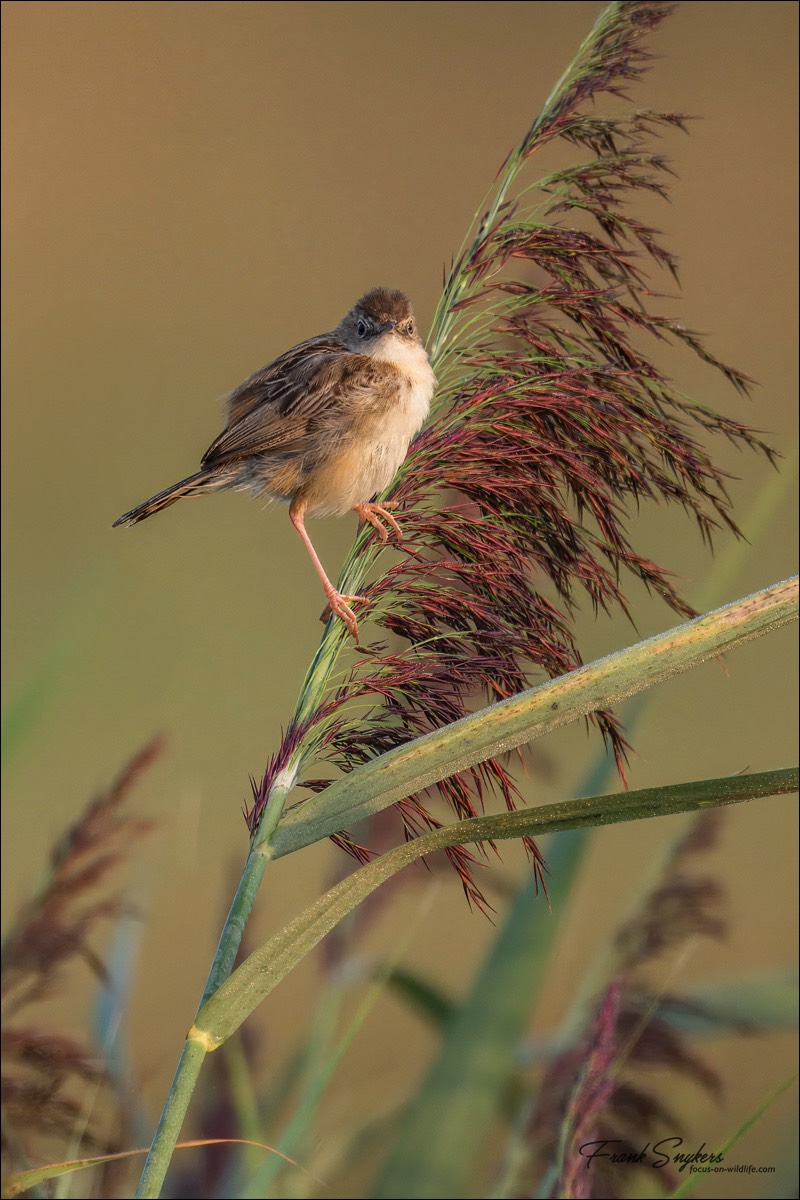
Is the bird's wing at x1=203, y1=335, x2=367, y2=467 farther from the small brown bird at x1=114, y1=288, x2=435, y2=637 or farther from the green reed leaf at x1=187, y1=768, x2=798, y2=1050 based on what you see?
the green reed leaf at x1=187, y1=768, x2=798, y2=1050

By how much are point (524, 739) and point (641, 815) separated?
0.12m

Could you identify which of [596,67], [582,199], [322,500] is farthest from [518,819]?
[322,500]

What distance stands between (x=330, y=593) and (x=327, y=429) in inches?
30.9

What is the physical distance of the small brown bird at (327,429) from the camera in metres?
2.38

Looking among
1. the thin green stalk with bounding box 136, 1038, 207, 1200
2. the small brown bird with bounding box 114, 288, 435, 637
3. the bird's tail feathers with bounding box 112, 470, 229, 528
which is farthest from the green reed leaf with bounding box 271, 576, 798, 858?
the small brown bird with bounding box 114, 288, 435, 637

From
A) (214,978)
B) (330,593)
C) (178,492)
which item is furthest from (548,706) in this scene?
(178,492)

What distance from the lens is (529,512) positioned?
5.18 ft

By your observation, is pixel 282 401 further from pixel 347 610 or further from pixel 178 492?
pixel 347 610

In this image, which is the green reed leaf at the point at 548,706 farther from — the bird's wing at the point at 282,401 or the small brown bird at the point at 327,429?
the bird's wing at the point at 282,401

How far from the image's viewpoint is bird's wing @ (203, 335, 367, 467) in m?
2.40

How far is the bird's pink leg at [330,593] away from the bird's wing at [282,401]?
137mm

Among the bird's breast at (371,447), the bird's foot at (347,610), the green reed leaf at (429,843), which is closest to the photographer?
the green reed leaf at (429,843)

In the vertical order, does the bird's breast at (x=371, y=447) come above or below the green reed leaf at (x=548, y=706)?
above

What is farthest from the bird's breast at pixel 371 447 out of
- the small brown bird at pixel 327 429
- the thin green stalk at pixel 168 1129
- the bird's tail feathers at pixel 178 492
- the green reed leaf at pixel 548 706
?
the thin green stalk at pixel 168 1129
